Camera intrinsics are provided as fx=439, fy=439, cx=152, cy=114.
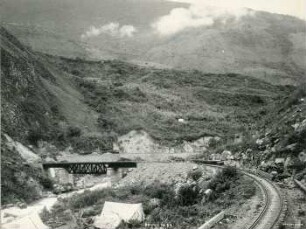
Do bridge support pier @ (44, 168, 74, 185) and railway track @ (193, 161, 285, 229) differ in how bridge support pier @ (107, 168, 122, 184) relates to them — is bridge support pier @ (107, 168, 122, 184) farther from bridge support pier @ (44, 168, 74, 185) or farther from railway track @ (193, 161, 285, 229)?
railway track @ (193, 161, 285, 229)

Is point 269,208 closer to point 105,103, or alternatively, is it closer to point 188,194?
point 188,194

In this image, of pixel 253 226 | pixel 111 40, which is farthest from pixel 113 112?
pixel 111 40

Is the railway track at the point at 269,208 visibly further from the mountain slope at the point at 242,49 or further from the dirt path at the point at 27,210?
the mountain slope at the point at 242,49

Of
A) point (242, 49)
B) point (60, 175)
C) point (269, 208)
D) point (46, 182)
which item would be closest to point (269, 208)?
point (269, 208)

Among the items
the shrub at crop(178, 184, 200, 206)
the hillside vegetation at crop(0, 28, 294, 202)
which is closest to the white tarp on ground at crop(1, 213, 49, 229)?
the shrub at crop(178, 184, 200, 206)

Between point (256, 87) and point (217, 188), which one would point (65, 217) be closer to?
point (217, 188)

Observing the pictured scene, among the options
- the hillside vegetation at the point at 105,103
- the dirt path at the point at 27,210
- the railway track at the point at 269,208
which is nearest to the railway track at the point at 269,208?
the railway track at the point at 269,208
